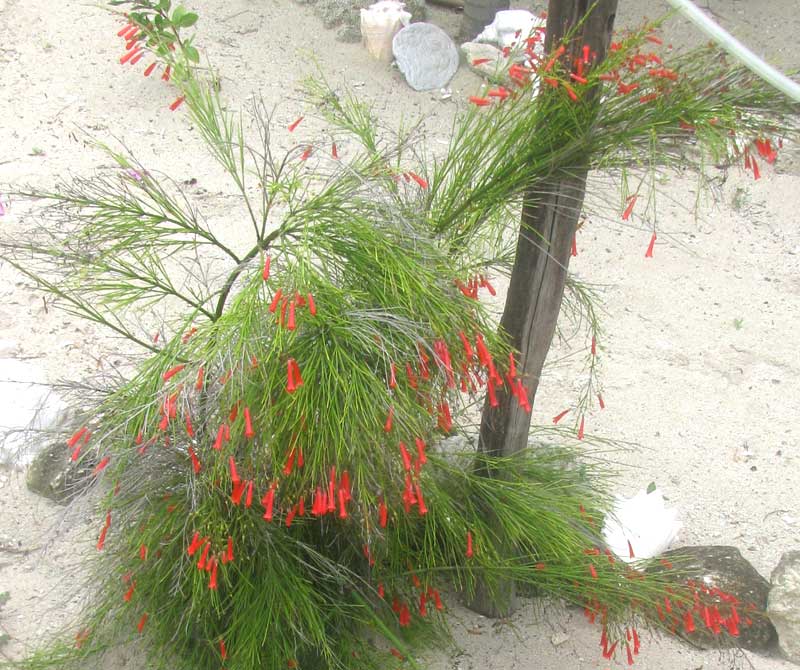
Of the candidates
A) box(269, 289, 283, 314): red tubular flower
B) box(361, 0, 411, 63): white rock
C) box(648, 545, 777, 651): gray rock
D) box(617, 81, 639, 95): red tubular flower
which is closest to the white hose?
box(617, 81, 639, 95): red tubular flower

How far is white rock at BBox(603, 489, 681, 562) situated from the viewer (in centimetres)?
235

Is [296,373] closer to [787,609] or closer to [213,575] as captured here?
[213,575]

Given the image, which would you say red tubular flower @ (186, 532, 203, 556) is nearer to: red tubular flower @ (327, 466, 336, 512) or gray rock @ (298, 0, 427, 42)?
red tubular flower @ (327, 466, 336, 512)

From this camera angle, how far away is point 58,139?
386cm

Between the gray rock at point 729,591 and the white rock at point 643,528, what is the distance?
0.14 ft

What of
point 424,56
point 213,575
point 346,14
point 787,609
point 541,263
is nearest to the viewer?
point 213,575

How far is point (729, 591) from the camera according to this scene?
7.29 ft

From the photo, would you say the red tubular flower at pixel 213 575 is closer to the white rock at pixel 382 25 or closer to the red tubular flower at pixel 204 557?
the red tubular flower at pixel 204 557

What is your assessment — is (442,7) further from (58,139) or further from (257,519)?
(257,519)

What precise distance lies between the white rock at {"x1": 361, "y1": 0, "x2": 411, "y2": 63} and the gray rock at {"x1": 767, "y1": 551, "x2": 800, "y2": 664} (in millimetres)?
3142

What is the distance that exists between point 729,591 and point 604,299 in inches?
53.7

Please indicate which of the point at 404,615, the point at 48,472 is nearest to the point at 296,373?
the point at 404,615

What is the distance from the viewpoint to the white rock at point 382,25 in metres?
4.41

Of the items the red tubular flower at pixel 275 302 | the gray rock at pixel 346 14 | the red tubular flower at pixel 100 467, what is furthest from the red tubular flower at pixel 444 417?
the gray rock at pixel 346 14
